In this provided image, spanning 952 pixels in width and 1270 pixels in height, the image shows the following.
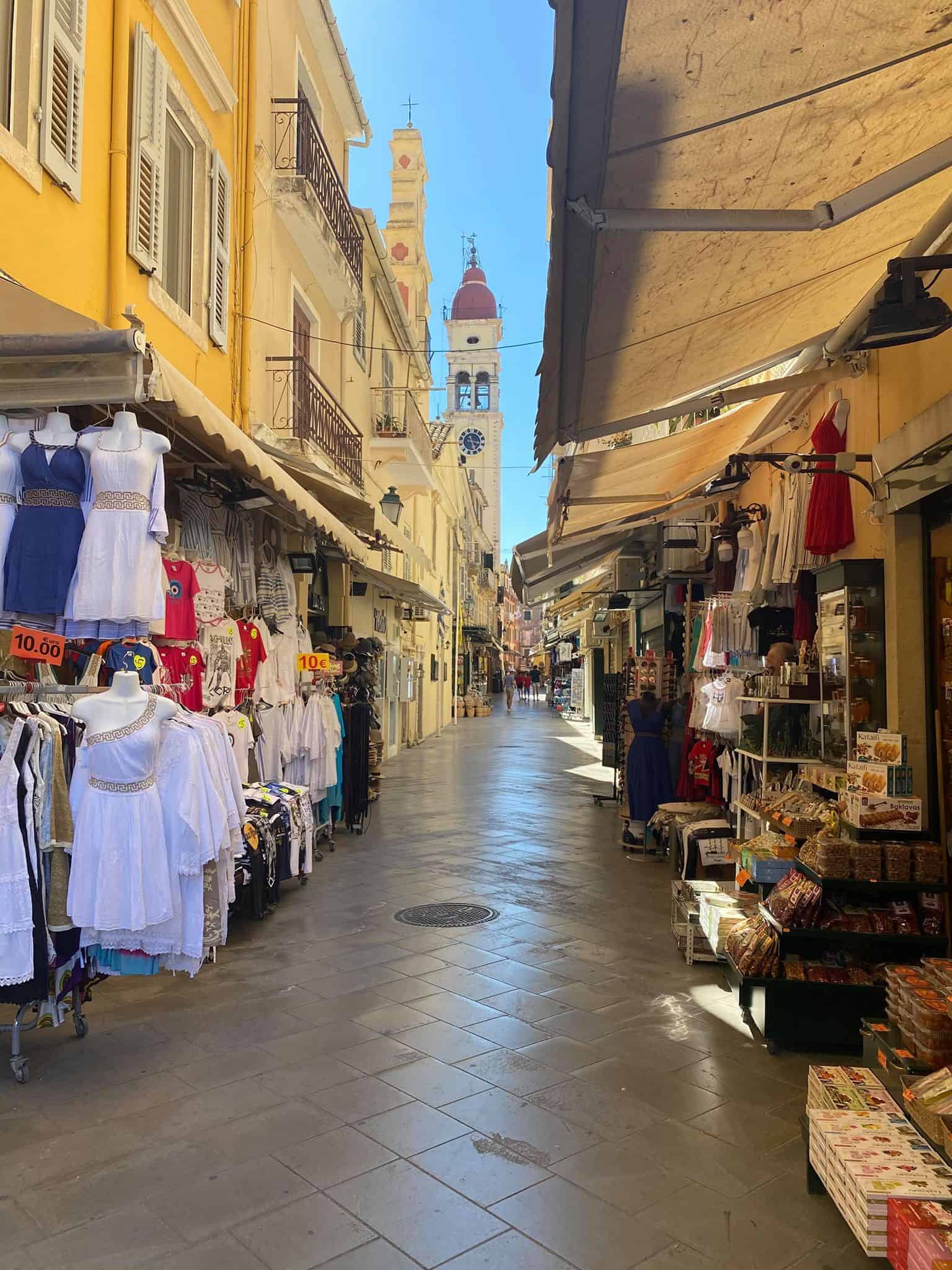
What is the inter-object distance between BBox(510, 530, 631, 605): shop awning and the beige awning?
3.11ft

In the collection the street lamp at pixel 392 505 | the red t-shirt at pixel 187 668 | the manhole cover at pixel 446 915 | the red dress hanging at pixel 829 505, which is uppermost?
the street lamp at pixel 392 505

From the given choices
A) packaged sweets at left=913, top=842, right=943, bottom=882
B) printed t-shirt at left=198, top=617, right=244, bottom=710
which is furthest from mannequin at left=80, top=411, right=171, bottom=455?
packaged sweets at left=913, top=842, right=943, bottom=882

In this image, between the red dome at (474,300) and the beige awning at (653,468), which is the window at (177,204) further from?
the red dome at (474,300)

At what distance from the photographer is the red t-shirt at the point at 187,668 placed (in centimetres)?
564

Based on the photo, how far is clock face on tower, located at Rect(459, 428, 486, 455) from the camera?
60250 millimetres

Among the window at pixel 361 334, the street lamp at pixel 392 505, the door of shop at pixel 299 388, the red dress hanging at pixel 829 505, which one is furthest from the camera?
the window at pixel 361 334

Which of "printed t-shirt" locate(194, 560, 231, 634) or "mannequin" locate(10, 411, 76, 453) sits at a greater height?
"mannequin" locate(10, 411, 76, 453)

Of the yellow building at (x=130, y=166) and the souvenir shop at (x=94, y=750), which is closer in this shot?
the souvenir shop at (x=94, y=750)

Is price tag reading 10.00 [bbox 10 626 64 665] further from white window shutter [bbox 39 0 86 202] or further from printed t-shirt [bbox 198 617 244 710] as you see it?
white window shutter [bbox 39 0 86 202]

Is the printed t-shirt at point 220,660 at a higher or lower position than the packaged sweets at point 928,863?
higher

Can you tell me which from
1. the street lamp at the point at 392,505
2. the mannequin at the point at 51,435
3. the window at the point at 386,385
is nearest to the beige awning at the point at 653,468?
the mannequin at the point at 51,435

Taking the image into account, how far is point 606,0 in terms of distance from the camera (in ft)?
6.64

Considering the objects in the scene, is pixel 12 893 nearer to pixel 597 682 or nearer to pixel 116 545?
pixel 116 545

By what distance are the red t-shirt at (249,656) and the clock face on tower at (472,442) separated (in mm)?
54125
